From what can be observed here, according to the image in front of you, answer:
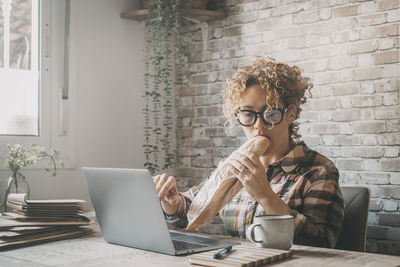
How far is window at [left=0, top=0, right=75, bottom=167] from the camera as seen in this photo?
3080 millimetres

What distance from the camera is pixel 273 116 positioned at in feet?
7.25

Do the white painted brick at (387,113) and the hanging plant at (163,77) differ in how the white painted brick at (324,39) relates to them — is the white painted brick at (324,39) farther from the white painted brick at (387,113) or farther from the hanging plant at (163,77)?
the hanging plant at (163,77)

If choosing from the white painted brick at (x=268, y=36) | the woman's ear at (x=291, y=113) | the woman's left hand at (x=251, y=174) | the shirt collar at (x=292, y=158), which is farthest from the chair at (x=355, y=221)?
the white painted brick at (x=268, y=36)

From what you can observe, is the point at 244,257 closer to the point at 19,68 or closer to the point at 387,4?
the point at 387,4

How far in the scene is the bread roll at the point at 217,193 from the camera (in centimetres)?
198

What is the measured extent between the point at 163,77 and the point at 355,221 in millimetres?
1899

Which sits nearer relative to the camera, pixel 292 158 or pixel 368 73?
pixel 292 158

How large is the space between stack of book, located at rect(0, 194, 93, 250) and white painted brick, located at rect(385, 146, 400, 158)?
5.26ft

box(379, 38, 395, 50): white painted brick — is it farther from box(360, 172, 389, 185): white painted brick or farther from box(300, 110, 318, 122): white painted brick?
box(360, 172, 389, 185): white painted brick

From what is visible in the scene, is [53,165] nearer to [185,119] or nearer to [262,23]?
[185,119]

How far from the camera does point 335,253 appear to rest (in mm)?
1604

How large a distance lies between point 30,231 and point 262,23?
81.7 inches

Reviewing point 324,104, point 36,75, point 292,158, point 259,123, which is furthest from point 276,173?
point 36,75

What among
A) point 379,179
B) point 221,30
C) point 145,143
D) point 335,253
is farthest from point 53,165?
point 335,253
